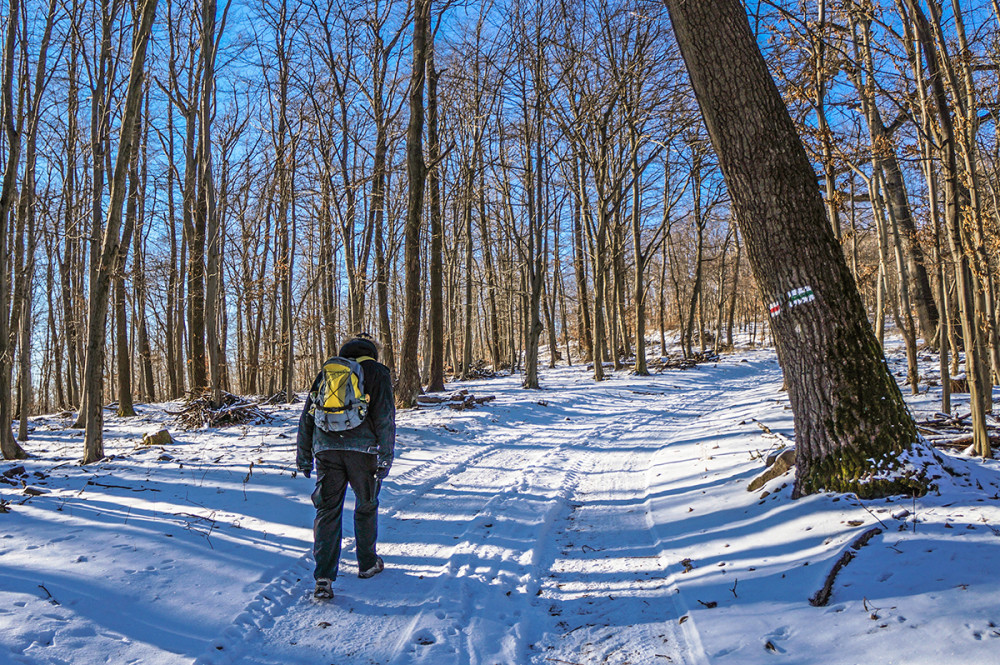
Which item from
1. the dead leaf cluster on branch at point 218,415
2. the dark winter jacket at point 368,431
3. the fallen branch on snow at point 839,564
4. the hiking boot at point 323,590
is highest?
the dark winter jacket at point 368,431

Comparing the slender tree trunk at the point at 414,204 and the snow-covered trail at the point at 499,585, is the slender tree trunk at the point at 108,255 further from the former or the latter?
the slender tree trunk at the point at 414,204

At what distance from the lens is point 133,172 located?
48.9ft

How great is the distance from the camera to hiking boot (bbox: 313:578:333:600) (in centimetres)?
374

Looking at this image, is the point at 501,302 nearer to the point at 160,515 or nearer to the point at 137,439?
the point at 137,439

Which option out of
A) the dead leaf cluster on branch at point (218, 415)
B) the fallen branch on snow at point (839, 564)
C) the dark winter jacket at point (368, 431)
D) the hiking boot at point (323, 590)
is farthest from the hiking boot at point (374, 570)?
the dead leaf cluster on branch at point (218, 415)

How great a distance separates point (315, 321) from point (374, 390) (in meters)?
19.6

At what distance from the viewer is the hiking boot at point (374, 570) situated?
410cm

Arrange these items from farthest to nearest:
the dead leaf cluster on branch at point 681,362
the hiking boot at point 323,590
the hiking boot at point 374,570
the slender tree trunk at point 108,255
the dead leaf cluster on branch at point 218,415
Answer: the dead leaf cluster on branch at point 681,362 → the dead leaf cluster on branch at point 218,415 → the slender tree trunk at point 108,255 → the hiking boot at point 374,570 → the hiking boot at point 323,590

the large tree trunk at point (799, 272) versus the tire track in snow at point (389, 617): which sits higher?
the large tree trunk at point (799, 272)

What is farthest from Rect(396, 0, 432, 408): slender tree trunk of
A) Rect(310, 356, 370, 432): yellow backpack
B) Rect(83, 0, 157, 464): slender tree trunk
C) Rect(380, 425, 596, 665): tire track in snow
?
Rect(310, 356, 370, 432): yellow backpack

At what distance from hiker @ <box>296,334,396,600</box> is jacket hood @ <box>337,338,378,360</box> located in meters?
0.18

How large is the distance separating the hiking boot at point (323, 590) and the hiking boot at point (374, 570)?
34cm

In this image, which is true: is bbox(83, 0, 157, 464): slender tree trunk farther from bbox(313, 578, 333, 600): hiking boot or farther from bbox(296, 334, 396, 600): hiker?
bbox(313, 578, 333, 600): hiking boot

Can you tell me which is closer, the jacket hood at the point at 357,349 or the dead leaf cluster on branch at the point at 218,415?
the jacket hood at the point at 357,349
